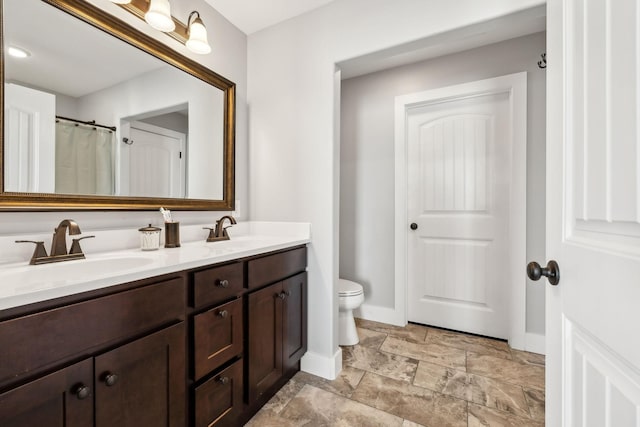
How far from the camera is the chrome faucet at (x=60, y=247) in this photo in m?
1.03

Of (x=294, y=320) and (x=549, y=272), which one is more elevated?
(x=549, y=272)

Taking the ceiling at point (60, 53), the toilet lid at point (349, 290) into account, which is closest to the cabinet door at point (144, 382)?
the ceiling at point (60, 53)

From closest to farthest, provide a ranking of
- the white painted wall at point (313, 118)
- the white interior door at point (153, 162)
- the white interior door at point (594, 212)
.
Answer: the white interior door at point (594, 212)
the white interior door at point (153, 162)
the white painted wall at point (313, 118)

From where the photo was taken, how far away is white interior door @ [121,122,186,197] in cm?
140

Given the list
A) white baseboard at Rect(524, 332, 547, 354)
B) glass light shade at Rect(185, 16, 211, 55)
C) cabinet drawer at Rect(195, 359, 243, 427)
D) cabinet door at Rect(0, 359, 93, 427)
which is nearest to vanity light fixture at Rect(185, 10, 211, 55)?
glass light shade at Rect(185, 16, 211, 55)

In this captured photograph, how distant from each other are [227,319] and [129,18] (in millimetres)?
1509

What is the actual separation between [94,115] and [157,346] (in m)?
1.06

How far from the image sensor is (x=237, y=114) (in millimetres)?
1964

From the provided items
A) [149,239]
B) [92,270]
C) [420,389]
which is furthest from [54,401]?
[420,389]

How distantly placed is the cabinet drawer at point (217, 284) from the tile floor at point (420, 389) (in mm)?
694

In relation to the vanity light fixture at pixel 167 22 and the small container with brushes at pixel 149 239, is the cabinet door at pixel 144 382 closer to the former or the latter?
the small container with brushes at pixel 149 239

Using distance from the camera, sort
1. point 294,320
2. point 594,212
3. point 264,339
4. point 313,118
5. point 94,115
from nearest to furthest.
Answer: point 594,212
point 94,115
point 264,339
point 294,320
point 313,118

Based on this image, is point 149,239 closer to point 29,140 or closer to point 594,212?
point 29,140

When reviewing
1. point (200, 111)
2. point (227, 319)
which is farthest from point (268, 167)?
point (227, 319)
